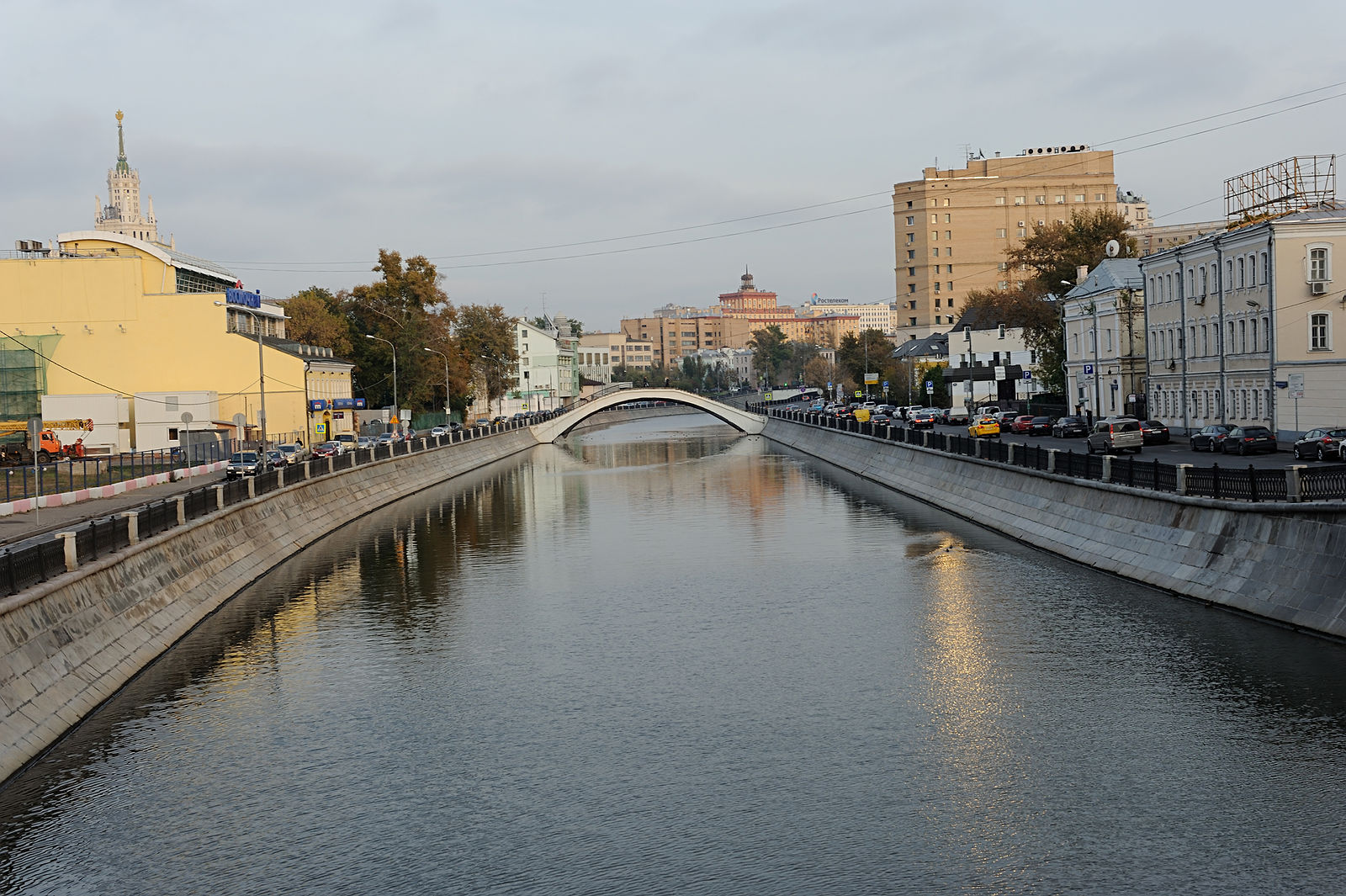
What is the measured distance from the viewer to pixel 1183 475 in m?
33.9

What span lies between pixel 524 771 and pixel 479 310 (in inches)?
5216

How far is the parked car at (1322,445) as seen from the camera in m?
44.1

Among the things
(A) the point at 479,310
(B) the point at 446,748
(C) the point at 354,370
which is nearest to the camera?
(B) the point at 446,748

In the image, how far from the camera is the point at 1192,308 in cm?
6912

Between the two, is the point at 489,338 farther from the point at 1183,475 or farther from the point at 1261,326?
the point at 1183,475

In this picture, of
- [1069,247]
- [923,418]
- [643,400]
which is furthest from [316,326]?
[1069,247]

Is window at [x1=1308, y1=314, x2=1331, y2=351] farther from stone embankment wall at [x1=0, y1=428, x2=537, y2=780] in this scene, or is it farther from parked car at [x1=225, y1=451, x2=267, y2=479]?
parked car at [x1=225, y1=451, x2=267, y2=479]

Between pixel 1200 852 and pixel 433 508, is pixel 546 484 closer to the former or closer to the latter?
pixel 433 508

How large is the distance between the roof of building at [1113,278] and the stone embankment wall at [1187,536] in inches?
1318

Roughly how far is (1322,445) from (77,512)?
144ft

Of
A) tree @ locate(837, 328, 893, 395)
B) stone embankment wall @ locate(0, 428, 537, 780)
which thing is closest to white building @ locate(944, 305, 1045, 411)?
tree @ locate(837, 328, 893, 395)

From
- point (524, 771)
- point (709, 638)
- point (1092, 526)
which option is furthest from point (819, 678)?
point (1092, 526)

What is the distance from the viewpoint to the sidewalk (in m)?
39.5

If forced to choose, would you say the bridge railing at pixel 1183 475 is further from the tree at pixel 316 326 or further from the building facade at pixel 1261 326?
the tree at pixel 316 326
